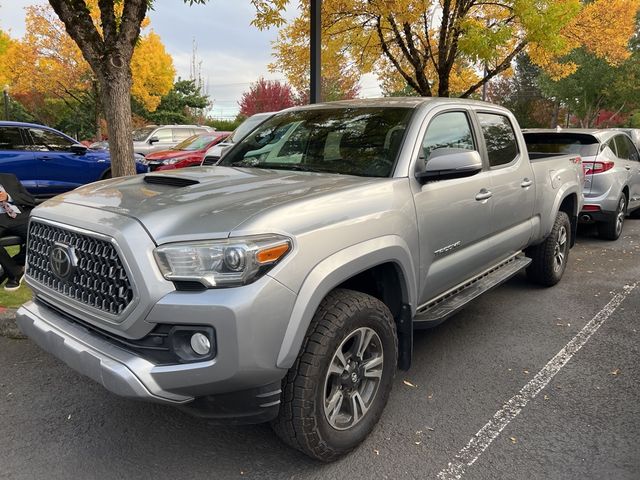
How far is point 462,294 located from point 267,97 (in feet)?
135

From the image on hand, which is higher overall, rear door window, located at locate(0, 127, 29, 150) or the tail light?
rear door window, located at locate(0, 127, 29, 150)

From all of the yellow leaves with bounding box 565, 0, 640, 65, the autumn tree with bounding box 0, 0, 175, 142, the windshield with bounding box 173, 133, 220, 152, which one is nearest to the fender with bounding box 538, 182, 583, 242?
the yellow leaves with bounding box 565, 0, 640, 65

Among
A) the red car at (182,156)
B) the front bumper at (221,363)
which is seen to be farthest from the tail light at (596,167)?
the red car at (182,156)

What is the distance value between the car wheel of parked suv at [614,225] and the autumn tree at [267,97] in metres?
35.9

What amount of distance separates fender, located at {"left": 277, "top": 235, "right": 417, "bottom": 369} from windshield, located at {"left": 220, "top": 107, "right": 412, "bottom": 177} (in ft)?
1.83

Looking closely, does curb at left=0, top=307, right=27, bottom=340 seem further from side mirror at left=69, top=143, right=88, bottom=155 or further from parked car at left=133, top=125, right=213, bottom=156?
parked car at left=133, top=125, right=213, bottom=156

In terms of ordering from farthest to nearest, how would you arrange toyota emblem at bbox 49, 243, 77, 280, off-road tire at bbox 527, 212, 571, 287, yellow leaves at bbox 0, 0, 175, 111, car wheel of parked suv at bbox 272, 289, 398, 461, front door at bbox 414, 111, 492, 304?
yellow leaves at bbox 0, 0, 175, 111 → off-road tire at bbox 527, 212, 571, 287 → front door at bbox 414, 111, 492, 304 → toyota emblem at bbox 49, 243, 77, 280 → car wheel of parked suv at bbox 272, 289, 398, 461

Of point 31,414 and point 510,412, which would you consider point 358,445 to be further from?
point 31,414

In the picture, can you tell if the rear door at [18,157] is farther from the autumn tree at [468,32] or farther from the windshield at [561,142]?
the windshield at [561,142]

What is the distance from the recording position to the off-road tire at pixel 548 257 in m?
5.39

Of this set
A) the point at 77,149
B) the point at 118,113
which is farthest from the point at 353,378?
the point at 77,149

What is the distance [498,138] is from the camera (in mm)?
4500

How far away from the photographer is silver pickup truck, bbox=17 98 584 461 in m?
2.19

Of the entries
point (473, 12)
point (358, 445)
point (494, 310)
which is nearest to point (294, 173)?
point (358, 445)
